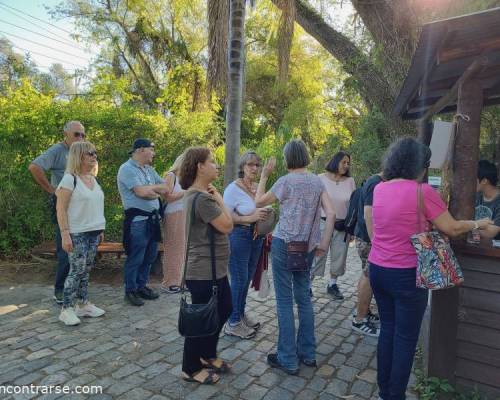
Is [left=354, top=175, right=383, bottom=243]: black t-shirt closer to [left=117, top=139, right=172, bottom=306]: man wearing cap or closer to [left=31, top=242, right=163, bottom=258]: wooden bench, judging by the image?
[left=117, top=139, right=172, bottom=306]: man wearing cap

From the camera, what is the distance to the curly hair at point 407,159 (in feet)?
7.69

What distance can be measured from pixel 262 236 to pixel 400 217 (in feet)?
4.94

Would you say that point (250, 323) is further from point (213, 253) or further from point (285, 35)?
point (285, 35)

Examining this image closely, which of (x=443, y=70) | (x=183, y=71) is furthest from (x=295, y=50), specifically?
(x=443, y=70)

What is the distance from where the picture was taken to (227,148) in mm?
5438

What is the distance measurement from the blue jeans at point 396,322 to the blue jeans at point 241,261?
1274 mm

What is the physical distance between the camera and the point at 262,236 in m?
3.58

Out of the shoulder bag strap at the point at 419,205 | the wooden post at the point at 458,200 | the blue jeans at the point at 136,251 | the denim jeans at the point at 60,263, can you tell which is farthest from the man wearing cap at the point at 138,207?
the wooden post at the point at 458,200

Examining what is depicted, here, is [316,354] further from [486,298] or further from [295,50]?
[295,50]

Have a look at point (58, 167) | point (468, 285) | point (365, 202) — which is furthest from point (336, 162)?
point (58, 167)

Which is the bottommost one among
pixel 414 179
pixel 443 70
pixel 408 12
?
pixel 414 179

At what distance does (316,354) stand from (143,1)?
16373 millimetres

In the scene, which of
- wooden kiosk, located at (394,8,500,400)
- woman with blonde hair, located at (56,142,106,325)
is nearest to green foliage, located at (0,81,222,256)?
woman with blonde hair, located at (56,142,106,325)

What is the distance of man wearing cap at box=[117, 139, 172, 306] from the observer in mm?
4262
